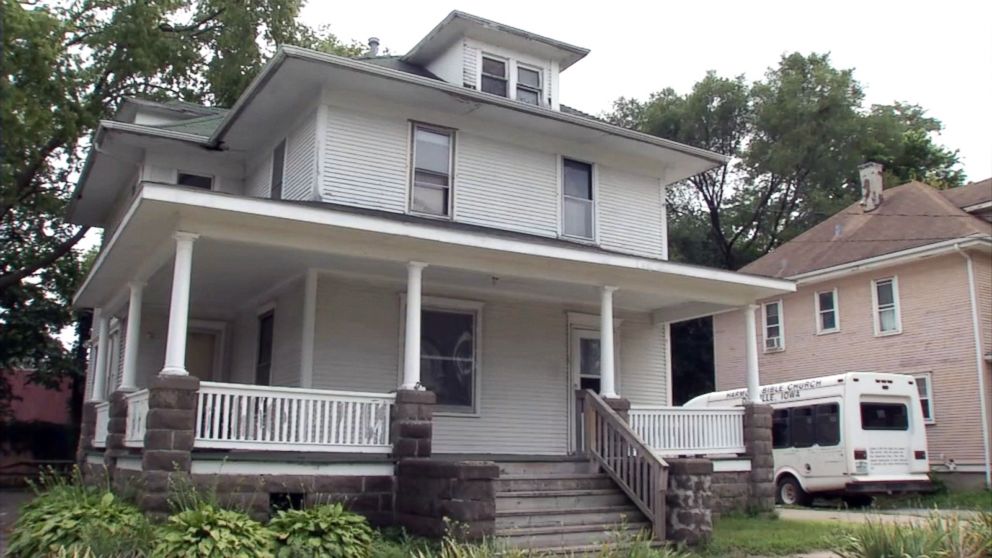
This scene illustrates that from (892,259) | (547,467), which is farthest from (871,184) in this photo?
(547,467)

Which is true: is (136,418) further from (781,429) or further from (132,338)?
(781,429)

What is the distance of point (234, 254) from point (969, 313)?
17.0 m

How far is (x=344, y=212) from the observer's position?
1085cm

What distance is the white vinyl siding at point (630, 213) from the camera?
51.7 ft

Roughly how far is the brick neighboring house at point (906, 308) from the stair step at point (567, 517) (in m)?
12.7

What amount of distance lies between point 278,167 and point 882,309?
1593 cm

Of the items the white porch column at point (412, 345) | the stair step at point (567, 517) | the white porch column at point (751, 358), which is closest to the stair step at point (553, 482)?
the stair step at point (567, 517)

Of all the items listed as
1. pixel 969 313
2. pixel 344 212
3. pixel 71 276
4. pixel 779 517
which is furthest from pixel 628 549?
pixel 71 276

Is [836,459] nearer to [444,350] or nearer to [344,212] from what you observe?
[444,350]

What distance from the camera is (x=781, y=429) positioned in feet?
64.3

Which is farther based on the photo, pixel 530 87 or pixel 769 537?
pixel 530 87

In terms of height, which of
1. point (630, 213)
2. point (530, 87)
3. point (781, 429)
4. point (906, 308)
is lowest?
point (781, 429)

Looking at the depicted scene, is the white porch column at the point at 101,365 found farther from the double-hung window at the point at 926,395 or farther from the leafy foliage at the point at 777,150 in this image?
the leafy foliage at the point at 777,150

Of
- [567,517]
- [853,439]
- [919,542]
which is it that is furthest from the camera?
[853,439]
